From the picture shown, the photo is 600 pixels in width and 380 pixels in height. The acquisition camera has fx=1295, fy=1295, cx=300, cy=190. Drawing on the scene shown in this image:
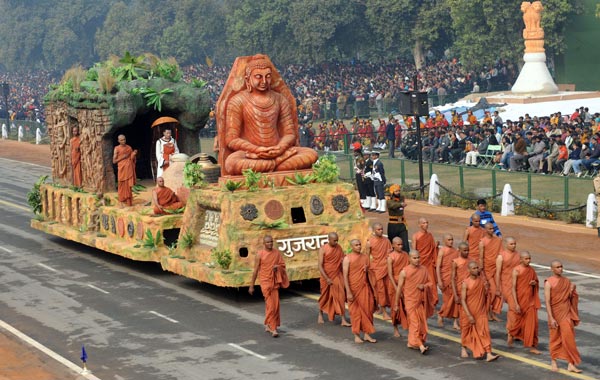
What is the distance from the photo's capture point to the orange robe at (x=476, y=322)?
63.1ft

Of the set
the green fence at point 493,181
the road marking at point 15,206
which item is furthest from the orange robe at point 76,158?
the green fence at point 493,181

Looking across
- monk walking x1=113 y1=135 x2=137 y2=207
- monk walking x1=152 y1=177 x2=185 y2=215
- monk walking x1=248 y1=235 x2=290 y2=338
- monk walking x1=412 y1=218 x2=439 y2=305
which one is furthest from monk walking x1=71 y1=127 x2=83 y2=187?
monk walking x1=412 y1=218 x2=439 y2=305

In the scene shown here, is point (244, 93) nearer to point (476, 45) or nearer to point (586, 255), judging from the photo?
point (586, 255)

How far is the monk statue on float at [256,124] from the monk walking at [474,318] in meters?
6.20

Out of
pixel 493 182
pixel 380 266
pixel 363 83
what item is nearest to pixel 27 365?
pixel 380 266

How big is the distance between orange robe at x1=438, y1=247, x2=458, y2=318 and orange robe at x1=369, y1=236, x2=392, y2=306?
93 cm

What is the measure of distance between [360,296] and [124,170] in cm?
917

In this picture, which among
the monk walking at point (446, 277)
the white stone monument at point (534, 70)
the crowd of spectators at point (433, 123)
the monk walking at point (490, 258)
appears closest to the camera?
the monk walking at point (446, 277)

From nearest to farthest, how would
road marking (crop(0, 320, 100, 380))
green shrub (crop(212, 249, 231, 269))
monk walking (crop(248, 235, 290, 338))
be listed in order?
road marking (crop(0, 320, 100, 380)) → monk walking (crop(248, 235, 290, 338)) → green shrub (crop(212, 249, 231, 269))

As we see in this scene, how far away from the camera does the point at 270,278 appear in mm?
21422

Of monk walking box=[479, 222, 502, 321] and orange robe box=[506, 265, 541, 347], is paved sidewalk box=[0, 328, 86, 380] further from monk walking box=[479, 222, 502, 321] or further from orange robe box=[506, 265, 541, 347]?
monk walking box=[479, 222, 502, 321]

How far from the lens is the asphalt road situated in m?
19.0

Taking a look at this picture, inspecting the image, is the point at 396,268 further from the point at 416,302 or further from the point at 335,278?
the point at 335,278

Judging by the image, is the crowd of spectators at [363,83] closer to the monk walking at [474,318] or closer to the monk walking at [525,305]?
the monk walking at [525,305]
